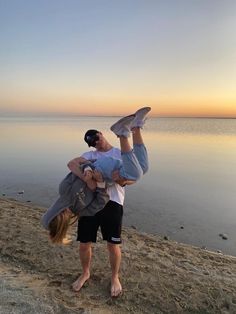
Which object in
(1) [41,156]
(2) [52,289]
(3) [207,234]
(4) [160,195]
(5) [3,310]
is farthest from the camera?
(1) [41,156]

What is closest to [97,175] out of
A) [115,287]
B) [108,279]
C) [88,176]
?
[88,176]

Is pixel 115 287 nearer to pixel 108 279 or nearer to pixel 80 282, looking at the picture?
pixel 108 279

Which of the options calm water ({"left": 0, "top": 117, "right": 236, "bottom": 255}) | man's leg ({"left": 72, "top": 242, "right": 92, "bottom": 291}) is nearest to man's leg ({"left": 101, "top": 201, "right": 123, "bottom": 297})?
man's leg ({"left": 72, "top": 242, "right": 92, "bottom": 291})

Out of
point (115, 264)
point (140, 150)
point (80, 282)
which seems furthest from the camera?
point (80, 282)

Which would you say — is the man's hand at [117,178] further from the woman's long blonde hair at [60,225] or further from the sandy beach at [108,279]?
the sandy beach at [108,279]

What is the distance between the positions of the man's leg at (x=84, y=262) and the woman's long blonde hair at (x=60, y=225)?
15.7 inches

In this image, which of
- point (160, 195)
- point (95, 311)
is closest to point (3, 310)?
point (95, 311)

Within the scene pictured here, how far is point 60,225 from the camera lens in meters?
3.97

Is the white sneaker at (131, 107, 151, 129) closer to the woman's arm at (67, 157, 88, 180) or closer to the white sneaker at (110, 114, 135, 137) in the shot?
the white sneaker at (110, 114, 135, 137)

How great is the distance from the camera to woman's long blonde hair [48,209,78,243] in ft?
13.0

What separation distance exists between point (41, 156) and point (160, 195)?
470 inches

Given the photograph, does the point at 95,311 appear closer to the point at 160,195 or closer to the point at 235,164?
the point at 160,195

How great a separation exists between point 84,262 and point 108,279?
445mm

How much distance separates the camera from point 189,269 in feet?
17.9
